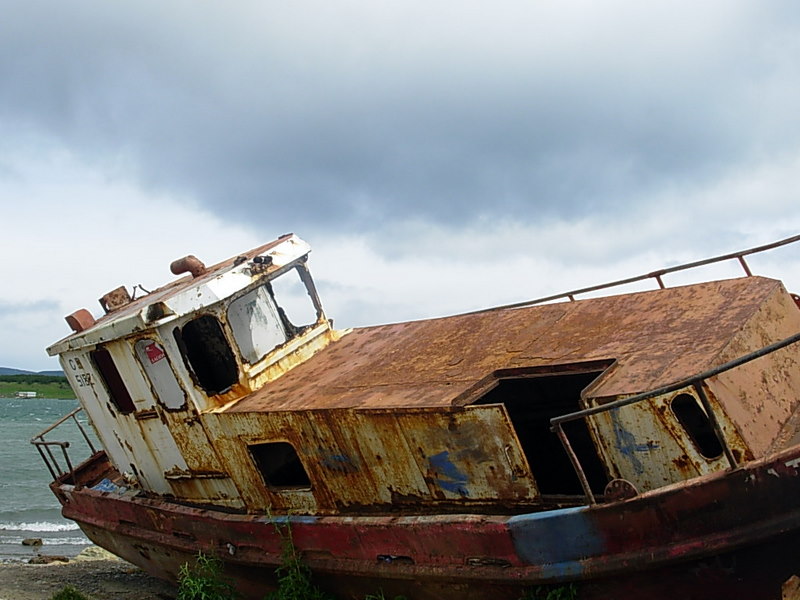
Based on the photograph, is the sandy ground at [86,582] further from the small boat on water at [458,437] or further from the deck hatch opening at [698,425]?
the deck hatch opening at [698,425]

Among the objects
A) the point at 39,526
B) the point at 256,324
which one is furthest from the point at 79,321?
the point at 39,526

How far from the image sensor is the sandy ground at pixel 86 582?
9.36 metres

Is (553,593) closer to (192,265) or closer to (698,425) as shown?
(698,425)

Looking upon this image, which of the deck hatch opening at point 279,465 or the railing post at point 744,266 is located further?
the deck hatch opening at point 279,465

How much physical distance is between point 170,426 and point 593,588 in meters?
4.20

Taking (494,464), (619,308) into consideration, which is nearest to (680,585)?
(494,464)

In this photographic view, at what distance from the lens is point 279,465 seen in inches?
280

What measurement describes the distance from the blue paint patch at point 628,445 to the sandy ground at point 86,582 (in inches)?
264

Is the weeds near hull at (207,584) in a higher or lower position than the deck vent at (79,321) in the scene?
lower

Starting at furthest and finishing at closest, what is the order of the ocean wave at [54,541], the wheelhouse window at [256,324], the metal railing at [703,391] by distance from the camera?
the ocean wave at [54,541] → the wheelhouse window at [256,324] → the metal railing at [703,391]

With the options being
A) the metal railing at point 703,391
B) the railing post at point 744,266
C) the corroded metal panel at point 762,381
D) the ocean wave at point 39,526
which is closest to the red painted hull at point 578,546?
the metal railing at point 703,391

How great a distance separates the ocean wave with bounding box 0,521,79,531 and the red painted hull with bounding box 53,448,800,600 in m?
13.4

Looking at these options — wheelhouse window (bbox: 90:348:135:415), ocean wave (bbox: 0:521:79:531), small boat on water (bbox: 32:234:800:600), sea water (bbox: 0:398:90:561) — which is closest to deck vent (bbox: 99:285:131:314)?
small boat on water (bbox: 32:234:800:600)

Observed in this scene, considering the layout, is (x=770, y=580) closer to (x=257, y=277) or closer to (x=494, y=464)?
(x=494, y=464)
